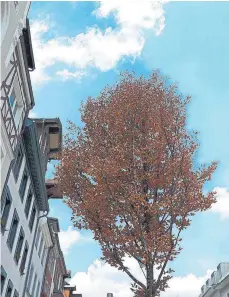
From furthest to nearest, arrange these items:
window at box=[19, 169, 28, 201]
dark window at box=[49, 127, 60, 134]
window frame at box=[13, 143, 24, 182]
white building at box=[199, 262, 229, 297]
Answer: white building at box=[199, 262, 229, 297], dark window at box=[49, 127, 60, 134], window at box=[19, 169, 28, 201], window frame at box=[13, 143, 24, 182]

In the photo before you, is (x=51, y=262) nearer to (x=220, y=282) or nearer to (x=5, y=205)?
(x=220, y=282)

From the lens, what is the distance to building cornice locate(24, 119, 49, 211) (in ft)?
65.8

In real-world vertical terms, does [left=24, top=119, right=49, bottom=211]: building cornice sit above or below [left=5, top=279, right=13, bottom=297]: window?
above

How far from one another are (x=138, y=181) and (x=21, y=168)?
853 centimetres

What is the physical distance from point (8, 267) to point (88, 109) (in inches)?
360

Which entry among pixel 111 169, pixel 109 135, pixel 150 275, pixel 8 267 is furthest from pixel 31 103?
pixel 150 275

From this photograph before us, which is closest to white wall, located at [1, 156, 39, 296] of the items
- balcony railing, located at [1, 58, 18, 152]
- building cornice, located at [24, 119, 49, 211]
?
building cornice, located at [24, 119, 49, 211]

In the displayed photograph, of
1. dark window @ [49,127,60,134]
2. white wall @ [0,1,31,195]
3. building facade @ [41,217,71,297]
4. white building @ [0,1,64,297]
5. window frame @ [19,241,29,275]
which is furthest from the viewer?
building facade @ [41,217,71,297]

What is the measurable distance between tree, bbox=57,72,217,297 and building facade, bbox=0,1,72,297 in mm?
3046

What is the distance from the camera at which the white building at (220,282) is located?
115ft

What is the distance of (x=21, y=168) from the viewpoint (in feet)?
66.8

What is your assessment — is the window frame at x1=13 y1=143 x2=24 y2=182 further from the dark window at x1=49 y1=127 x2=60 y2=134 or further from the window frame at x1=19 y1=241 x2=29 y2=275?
the dark window at x1=49 y1=127 x2=60 y2=134

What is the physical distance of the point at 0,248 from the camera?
54.6 ft

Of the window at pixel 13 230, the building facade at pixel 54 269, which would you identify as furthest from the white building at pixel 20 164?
the building facade at pixel 54 269
